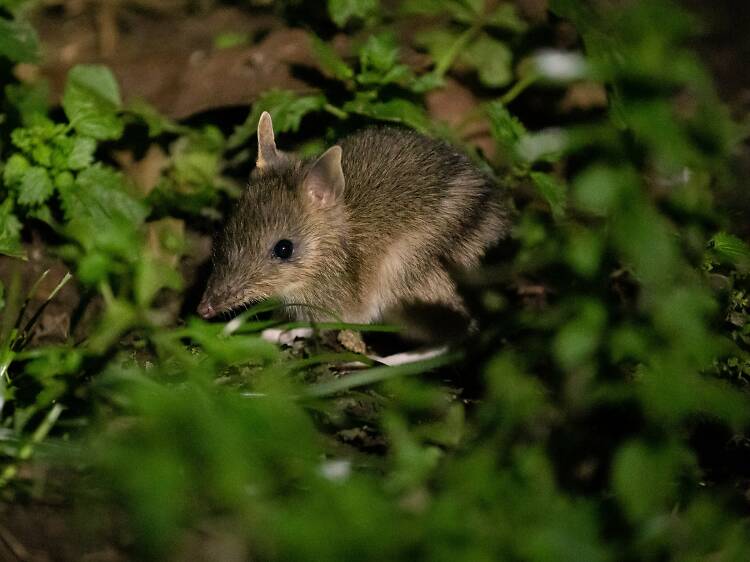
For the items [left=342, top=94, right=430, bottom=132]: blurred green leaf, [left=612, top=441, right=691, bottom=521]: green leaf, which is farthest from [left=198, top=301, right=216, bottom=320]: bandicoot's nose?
[left=612, top=441, right=691, bottom=521]: green leaf

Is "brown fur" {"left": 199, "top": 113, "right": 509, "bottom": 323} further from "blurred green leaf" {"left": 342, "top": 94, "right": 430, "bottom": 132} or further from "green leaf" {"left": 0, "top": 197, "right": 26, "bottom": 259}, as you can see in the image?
"green leaf" {"left": 0, "top": 197, "right": 26, "bottom": 259}

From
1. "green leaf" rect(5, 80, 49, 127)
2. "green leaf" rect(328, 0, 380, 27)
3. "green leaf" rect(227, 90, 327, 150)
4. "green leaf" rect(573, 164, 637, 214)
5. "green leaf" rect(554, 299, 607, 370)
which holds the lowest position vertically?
"green leaf" rect(5, 80, 49, 127)

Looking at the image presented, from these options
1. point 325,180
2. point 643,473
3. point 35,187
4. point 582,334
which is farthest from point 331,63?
point 643,473

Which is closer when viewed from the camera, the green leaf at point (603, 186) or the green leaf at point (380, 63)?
the green leaf at point (603, 186)

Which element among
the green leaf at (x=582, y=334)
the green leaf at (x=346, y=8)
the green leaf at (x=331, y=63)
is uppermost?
the green leaf at (x=346, y=8)

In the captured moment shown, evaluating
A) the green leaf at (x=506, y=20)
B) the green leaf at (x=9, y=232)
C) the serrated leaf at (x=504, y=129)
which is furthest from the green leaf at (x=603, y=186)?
the green leaf at (x=506, y=20)

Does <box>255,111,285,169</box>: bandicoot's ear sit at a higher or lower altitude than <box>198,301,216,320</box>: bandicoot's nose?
higher

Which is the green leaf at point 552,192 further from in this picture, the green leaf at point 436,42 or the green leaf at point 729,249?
the green leaf at point 436,42

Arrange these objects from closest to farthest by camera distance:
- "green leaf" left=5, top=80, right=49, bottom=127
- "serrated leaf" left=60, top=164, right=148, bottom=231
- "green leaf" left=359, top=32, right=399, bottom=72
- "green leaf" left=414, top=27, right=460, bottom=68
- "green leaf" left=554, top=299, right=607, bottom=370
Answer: "green leaf" left=554, top=299, right=607, bottom=370 < "serrated leaf" left=60, top=164, right=148, bottom=231 < "green leaf" left=359, top=32, right=399, bottom=72 < "green leaf" left=5, top=80, right=49, bottom=127 < "green leaf" left=414, top=27, right=460, bottom=68
